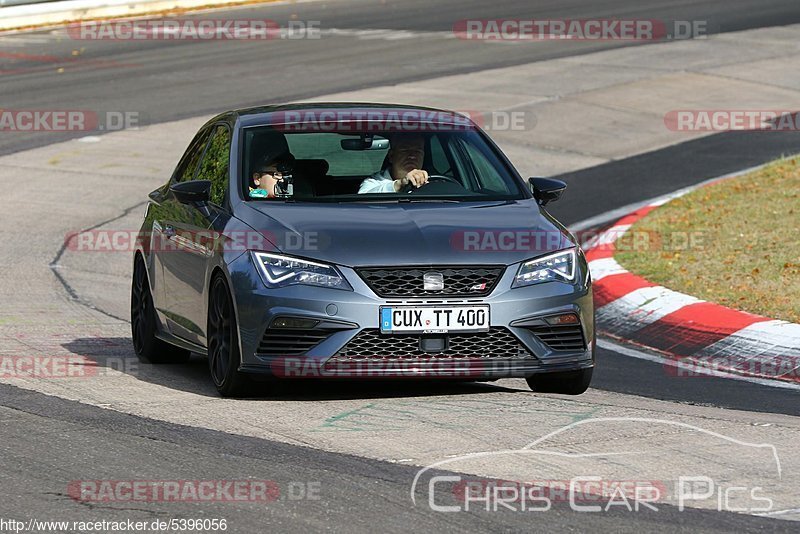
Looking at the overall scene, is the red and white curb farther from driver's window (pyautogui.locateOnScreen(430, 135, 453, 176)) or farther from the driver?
the driver

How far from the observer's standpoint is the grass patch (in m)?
11.6

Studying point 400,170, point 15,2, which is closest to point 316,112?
point 400,170

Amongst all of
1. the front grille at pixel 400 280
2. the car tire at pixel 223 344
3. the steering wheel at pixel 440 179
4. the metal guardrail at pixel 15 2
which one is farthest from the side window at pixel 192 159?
the metal guardrail at pixel 15 2

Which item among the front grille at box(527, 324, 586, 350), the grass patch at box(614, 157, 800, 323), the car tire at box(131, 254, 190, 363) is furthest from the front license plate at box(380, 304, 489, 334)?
the grass patch at box(614, 157, 800, 323)

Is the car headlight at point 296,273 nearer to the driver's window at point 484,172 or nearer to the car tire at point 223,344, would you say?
the car tire at point 223,344

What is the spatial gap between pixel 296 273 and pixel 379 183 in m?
1.38

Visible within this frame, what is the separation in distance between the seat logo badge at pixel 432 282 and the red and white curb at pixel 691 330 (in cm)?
225

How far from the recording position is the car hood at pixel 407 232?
8.35 metres

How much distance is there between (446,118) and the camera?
10.2 m

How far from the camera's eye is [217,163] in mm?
9859

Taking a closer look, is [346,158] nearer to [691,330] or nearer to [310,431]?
[310,431]

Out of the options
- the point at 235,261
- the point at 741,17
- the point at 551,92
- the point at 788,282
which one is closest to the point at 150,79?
the point at 551,92

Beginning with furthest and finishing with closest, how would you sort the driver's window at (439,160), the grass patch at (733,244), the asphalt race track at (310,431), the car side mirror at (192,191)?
the grass patch at (733,244) < the driver's window at (439,160) < the car side mirror at (192,191) < the asphalt race track at (310,431)

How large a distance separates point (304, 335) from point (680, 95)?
55.5ft
